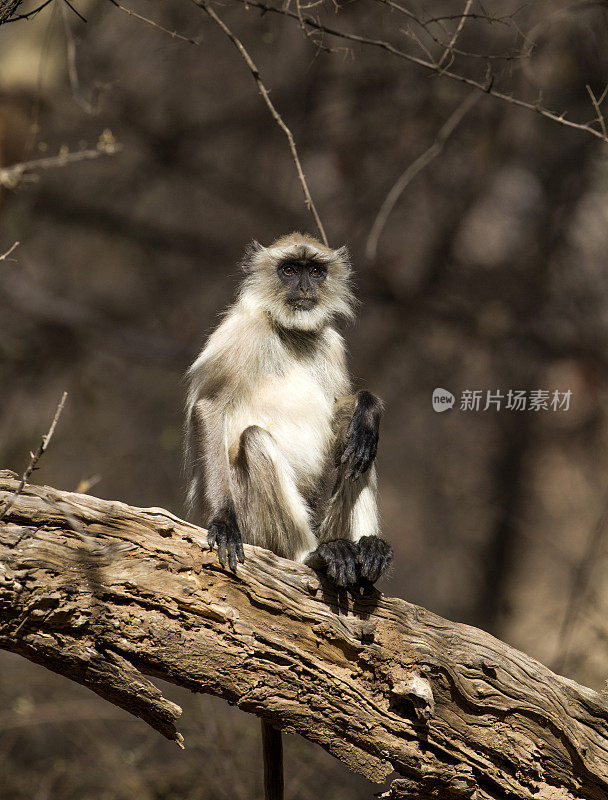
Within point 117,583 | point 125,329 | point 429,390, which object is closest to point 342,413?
point 117,583

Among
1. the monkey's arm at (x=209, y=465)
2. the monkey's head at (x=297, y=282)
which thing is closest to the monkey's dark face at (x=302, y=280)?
the monkey's head at (x=297, y=282)

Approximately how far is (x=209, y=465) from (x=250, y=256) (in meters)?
1.17

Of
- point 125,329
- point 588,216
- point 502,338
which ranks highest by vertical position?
point 588,216

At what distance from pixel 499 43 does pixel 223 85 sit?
215 centimetres

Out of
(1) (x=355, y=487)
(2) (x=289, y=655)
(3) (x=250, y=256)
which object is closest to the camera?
(2) (x=289, y=655)

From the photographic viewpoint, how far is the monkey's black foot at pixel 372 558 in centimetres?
298

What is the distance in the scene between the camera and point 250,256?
13.3 feet

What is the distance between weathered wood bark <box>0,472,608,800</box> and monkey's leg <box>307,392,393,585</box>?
0.20 m

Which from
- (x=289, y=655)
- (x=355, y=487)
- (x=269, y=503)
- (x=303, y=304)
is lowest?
(x=289, y=655)

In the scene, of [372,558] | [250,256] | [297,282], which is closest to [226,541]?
[372,558]

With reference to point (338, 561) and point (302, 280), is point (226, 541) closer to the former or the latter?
point (338, 561)

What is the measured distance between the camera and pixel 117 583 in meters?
2.58

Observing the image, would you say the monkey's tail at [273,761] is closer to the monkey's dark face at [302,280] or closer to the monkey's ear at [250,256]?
the monkey's dark face at [302,280]

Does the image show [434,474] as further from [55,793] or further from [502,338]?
[55,793]
